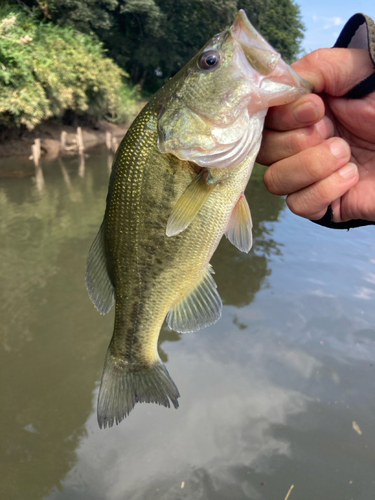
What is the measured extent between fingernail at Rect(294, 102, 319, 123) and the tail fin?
1422 millimetres

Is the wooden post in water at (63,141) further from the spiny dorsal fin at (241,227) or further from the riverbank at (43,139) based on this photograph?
the spiny dorsal fin at (241,227)

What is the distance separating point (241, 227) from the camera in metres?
1.70

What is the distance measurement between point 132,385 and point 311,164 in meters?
1.47

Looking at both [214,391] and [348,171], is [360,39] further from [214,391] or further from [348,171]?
[214,391]

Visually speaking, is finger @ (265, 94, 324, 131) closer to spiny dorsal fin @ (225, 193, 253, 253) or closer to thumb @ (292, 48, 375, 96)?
thumb @ (292, 48, 375, 96)

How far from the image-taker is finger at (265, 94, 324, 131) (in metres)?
1.57

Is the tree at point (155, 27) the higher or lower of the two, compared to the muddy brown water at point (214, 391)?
higher

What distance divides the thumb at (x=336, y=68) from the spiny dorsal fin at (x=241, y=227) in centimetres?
67

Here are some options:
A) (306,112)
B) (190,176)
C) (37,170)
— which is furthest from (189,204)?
(37,170)

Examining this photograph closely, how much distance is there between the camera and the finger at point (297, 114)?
1.57 meters

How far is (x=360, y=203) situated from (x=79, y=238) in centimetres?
601

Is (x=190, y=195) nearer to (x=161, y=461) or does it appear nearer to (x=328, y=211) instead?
(x=328, y=211)

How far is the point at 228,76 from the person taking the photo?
150 cm

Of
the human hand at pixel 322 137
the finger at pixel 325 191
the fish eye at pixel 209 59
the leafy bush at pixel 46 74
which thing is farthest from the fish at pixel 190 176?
the leafy bush at pixel 46 74
